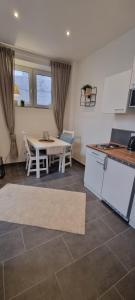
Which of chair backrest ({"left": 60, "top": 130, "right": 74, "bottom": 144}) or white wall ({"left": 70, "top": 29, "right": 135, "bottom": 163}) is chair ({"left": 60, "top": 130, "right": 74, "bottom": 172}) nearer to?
chair backrest ({"left": 60, "top": 130, "right": 74, "bottom": 144})

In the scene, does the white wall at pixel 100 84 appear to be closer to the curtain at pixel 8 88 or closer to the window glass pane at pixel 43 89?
the window glass pane at pixel 43 89

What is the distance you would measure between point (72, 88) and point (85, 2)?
2.13 metres

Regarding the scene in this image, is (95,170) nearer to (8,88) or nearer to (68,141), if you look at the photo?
(68,141)

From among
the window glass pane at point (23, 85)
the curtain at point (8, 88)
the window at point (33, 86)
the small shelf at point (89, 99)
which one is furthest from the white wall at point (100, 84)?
the curtain at point (8, 88)

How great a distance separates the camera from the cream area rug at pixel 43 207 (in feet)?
5.79

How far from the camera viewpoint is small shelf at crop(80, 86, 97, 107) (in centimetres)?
319

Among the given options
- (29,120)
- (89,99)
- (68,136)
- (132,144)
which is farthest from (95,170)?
(29,120)

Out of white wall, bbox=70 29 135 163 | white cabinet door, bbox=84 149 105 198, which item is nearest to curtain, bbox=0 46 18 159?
white wall, bbox=70 29 135 163

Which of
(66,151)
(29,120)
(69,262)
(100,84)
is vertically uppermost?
(100,84)

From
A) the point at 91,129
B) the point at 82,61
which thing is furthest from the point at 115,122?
the point at 82,61

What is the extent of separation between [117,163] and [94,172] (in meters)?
0.58

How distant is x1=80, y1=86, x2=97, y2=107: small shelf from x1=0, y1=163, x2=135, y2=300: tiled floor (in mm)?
2495

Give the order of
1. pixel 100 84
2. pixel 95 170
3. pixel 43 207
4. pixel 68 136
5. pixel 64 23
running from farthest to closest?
pixel 68 136, pixel 100 84, pixel 95 170, pixel 64 23, pixel 43 207

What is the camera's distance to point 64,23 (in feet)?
7.03
